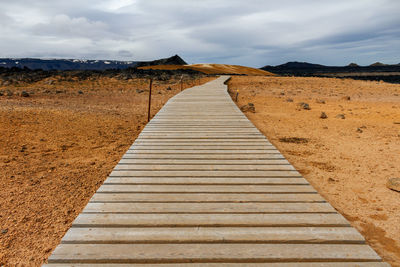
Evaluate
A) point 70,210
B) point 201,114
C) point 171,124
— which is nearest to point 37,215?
point 70,210

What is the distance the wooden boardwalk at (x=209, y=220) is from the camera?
1.87 metres

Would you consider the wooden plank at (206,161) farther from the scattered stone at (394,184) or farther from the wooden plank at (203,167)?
the scattered stone at (394,184)

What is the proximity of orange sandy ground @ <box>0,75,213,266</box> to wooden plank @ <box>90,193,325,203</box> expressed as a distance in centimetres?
88

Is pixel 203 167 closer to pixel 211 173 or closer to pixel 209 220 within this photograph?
pixel 211 173

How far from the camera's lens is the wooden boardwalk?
73.7 inches

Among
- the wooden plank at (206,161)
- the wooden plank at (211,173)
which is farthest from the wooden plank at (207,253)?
the wooden plank at (206,161)

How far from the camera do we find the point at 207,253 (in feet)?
6.25

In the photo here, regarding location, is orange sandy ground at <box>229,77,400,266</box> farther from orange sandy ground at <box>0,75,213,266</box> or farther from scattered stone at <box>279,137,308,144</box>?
orange sandy ground at <box>0,75,213,266</box>

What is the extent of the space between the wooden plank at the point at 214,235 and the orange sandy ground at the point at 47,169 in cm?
97

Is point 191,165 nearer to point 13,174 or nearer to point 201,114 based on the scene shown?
point 13,174

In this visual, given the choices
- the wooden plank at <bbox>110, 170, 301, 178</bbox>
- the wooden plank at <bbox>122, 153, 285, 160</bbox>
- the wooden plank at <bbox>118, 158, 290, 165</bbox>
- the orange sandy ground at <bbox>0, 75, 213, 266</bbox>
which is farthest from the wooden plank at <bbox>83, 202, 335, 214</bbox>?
the wooden plank at <bbox>122, 153, 285, 160</bbox>

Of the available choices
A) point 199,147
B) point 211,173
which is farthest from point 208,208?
point 199,147

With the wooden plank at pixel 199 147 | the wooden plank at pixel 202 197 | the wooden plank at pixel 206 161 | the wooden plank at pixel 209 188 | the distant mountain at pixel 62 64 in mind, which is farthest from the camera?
the distant mountain at pixel 62 64

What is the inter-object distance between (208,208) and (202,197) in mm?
224
